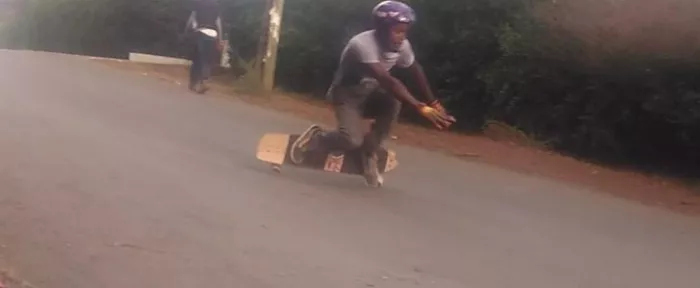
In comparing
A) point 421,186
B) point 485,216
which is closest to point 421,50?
point 421,186

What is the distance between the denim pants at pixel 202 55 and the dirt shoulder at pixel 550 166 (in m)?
1.58

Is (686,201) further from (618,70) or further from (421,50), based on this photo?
(421,50)

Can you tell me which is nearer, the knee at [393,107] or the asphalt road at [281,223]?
the asphalt road at [281,223]

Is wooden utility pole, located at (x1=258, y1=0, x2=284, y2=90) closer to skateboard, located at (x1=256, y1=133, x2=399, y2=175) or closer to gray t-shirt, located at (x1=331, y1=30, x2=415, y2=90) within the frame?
skateboard, located at (x1=256, y1=133, x2=399, y2=175)

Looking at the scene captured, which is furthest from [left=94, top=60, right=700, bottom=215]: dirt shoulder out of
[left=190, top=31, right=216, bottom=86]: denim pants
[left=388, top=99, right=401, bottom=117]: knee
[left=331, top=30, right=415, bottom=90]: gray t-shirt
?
[left=331, top=30, right=415, bottom=90]: gray t-shirt

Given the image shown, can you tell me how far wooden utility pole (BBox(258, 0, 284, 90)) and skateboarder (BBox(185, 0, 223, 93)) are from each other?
91 cm

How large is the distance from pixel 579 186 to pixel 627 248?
3.67 m

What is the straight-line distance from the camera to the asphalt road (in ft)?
Answer: 22.7

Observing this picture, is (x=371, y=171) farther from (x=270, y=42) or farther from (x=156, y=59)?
(x=156, y=59)

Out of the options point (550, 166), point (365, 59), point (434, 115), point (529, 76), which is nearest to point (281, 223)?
point (434, 115)

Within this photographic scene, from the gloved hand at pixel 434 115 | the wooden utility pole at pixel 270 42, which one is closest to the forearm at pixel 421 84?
the gloved hand at pixel 434 115

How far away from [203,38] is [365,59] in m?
10.3

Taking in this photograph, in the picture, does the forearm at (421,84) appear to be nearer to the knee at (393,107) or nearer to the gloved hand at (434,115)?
the knee at (393,107)

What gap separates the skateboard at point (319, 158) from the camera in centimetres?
1023
